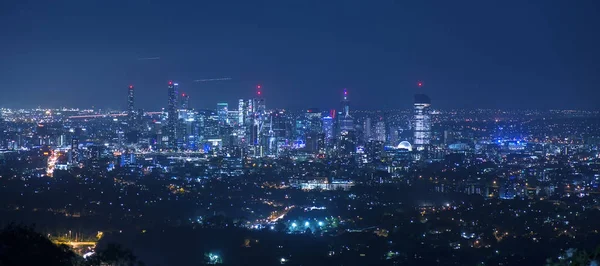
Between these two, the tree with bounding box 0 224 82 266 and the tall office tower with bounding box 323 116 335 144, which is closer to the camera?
the tree with bounding box 0 224 82 266

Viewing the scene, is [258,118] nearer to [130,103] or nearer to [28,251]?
[130,103]

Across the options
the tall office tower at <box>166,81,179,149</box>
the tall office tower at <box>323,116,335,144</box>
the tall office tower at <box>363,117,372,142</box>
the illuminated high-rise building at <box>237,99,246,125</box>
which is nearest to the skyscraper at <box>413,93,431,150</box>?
the tall office tower at <box>363,117,372,142</box>

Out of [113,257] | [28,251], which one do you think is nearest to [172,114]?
[113,257]

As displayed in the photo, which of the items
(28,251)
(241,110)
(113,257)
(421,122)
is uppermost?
(241,110)

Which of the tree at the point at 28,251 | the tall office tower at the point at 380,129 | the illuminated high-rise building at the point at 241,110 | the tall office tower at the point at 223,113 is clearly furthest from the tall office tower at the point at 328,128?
the tree at the point at 28,251

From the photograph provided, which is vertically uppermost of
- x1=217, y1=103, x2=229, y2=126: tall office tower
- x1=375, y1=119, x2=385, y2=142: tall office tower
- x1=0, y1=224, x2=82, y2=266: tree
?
x1=217, y1=103, x2=229, y2=126: tall office tower

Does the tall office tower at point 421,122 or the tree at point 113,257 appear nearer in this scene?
the tree at point 113,257

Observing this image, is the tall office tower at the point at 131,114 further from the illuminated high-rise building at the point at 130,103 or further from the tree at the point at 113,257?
the tree at the point at 113,257

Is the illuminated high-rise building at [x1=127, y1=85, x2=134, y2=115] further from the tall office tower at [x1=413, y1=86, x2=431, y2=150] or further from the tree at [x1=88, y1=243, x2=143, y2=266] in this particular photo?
the tree at [x1=88, y1=243, x2=143, y2=266]
